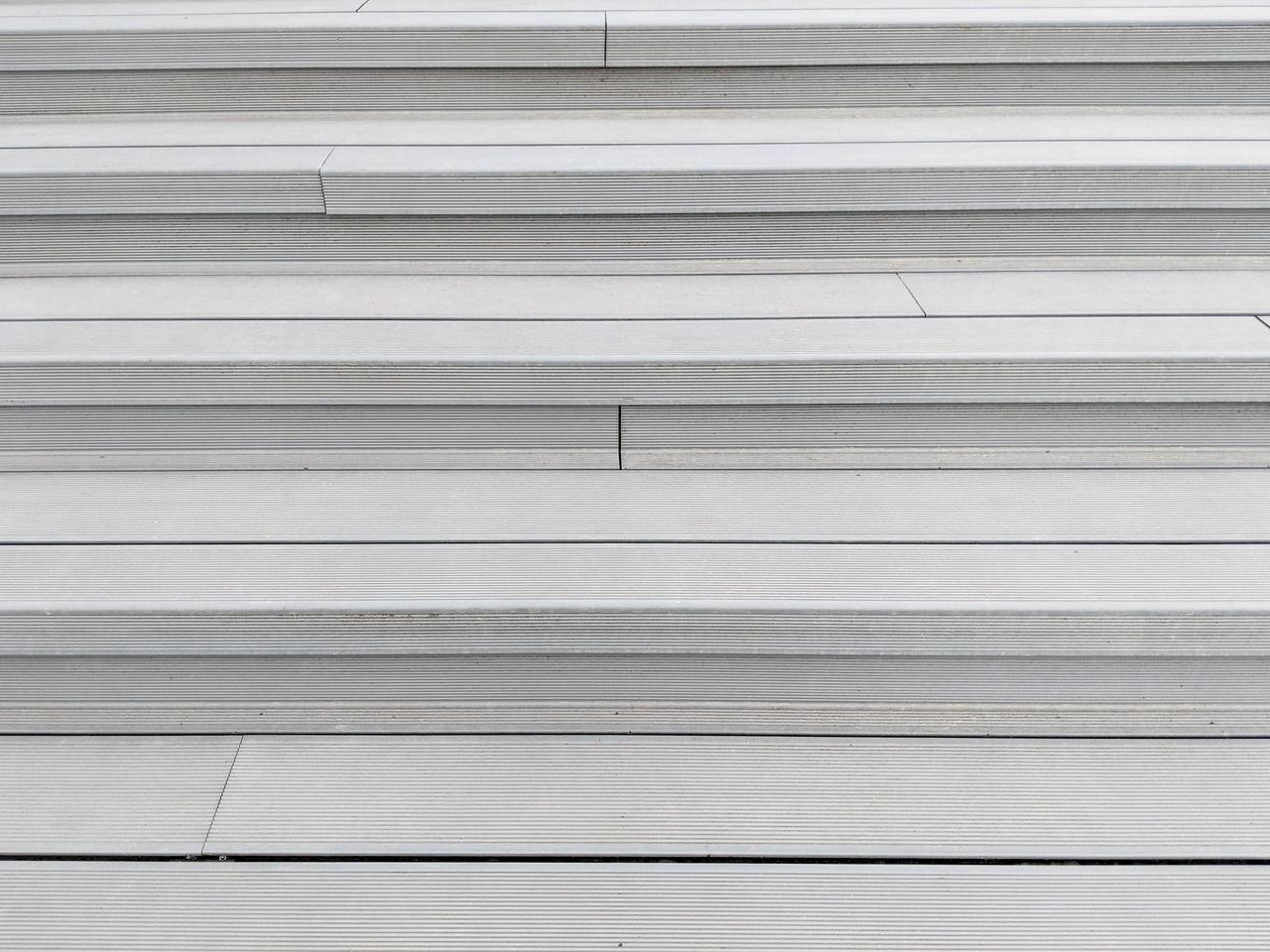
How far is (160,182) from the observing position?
1.17 meters

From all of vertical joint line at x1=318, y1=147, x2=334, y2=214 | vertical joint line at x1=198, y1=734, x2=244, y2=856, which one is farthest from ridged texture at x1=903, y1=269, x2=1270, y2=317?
vertical joint line at x1=198, y1=734, x2=244, y2=856

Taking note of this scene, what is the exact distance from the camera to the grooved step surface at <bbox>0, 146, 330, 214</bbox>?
1163 mm

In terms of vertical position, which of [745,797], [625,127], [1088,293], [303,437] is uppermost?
[625,127]

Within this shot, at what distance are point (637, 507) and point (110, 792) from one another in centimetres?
63

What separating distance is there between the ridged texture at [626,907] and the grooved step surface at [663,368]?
0.53 metres

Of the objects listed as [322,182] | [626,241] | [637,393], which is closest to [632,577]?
[637,393]

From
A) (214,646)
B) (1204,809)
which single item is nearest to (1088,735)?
(1204,809)

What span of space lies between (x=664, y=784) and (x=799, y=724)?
0.16 metres

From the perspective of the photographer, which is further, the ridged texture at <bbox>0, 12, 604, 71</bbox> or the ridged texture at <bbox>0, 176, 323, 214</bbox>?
the ridged texture at <bbox>0, 12, 604, 71</bbox>

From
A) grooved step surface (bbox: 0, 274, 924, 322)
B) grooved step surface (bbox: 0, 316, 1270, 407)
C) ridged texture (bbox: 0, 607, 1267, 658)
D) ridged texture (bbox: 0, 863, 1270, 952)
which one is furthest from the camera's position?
grooved step surface (bbox: 0, 274, 924, 322)

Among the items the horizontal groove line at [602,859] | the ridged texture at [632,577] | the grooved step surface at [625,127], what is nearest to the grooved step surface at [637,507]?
the ridged texture at [632,577]

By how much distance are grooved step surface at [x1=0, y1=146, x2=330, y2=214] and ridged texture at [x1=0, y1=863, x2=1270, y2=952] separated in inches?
33.6

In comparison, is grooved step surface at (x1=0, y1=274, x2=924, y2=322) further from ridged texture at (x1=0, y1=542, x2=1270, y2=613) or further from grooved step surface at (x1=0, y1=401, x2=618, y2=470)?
ridged texture at (x1=0, y1=542, x2=1270, y2=613)

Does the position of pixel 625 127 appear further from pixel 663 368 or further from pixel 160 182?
pixel 160 182
